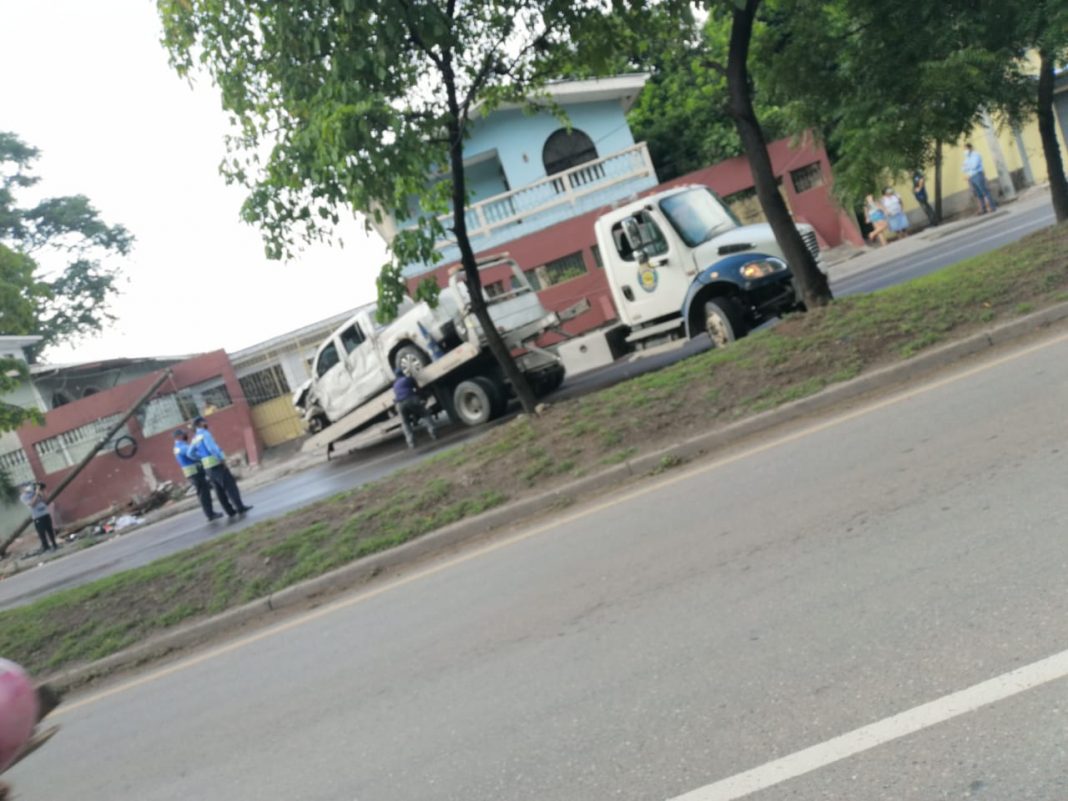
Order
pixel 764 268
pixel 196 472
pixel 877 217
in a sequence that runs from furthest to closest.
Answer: pixel 877 217
pixel 196 472
pixel 764 268

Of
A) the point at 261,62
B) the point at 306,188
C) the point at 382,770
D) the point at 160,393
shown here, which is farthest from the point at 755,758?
the point at 160,393

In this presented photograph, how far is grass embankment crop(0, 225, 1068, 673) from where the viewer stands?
28.9ft

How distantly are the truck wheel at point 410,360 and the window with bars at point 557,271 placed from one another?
9660 millimetres

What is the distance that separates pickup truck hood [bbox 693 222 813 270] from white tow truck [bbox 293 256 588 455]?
131 inches

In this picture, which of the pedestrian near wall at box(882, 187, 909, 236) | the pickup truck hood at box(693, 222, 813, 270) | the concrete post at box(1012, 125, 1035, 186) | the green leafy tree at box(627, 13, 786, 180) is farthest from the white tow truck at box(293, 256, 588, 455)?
the concrete post at box(1012, 125, 1035, 186)

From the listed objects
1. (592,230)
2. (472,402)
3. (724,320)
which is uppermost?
(592,230)

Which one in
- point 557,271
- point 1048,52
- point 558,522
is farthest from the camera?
point 557,271

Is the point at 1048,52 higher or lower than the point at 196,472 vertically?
higher

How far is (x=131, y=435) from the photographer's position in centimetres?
2872

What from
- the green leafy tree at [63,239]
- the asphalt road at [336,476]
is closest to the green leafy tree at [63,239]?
the green leafy tree at [63,239]

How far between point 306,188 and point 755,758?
8.10m

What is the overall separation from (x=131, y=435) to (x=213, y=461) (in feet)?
48.0

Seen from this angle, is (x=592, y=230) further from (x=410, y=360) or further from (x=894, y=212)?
(x=410, y=360)

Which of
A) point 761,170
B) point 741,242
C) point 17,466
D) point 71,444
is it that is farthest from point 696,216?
point 17,466
